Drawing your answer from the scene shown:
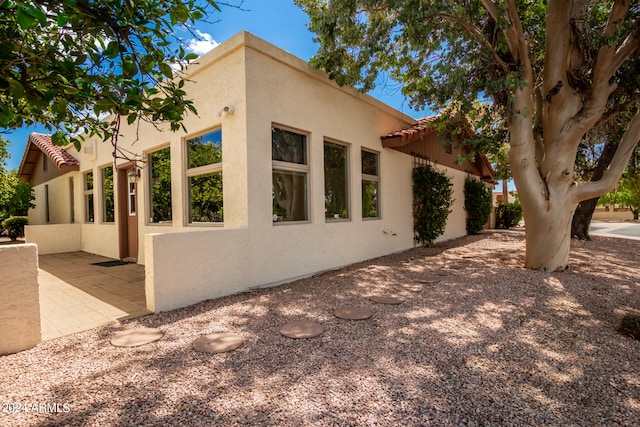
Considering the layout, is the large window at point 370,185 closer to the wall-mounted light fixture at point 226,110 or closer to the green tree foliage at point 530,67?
the green tree foliage at point 530,67

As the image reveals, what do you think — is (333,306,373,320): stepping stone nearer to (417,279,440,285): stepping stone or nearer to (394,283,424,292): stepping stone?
(394,283,424,292): stepping stone

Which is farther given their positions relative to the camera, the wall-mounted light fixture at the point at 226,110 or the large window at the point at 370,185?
the large window at the point at 370,185

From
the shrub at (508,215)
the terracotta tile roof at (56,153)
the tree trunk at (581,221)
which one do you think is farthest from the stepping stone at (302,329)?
the shrub at (508,215)

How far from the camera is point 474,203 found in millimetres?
13414

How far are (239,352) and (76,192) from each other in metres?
10.8

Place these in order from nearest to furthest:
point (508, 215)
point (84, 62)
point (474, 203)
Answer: point (84, 62) < point (474, 203) < point (508, 215)

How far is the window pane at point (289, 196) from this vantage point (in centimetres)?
538

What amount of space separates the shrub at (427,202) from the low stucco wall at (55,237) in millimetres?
11023

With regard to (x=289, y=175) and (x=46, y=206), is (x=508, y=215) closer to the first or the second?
(x=289, y=175)

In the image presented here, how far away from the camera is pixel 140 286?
5344mm

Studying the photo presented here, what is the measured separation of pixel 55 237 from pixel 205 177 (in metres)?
7.84

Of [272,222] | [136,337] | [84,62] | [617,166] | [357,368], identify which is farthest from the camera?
[617,166]

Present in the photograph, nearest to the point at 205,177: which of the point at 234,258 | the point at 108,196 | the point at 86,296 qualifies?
the point at 234,258

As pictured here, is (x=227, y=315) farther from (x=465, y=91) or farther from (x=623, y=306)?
(x=465, y=91)
